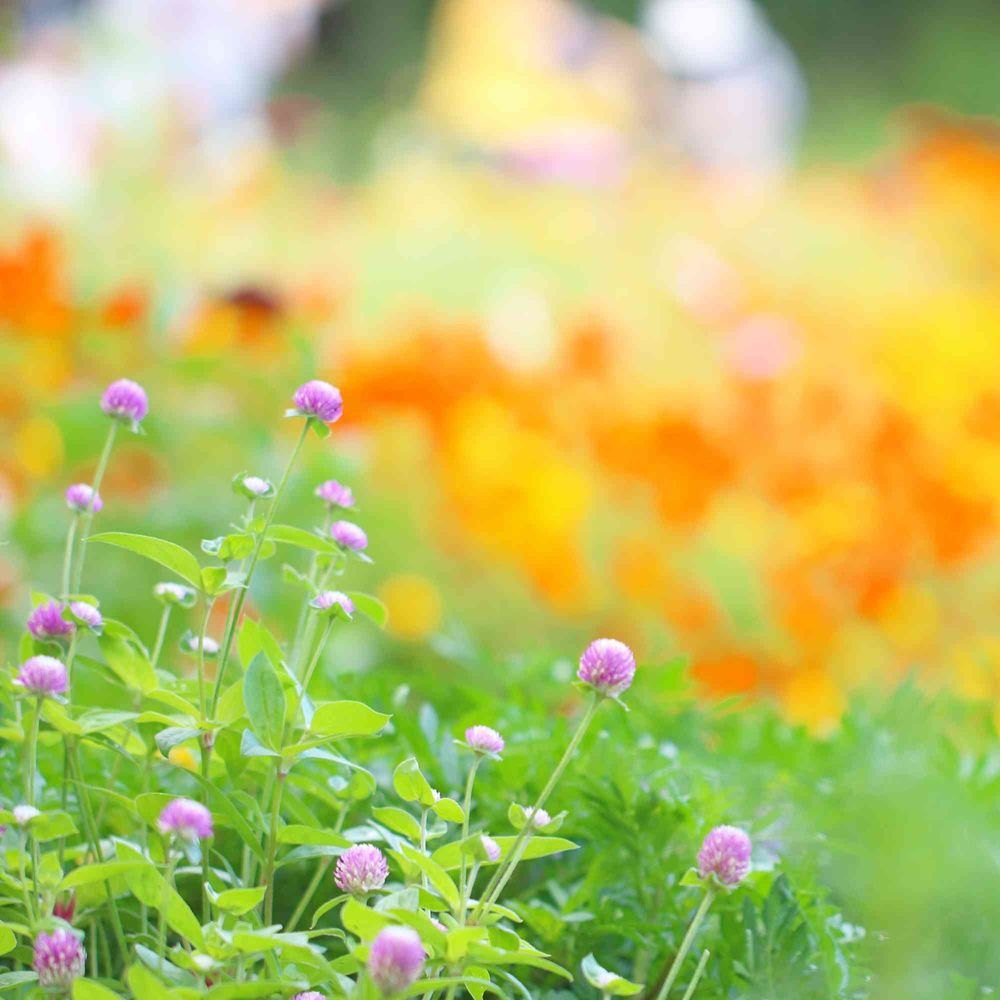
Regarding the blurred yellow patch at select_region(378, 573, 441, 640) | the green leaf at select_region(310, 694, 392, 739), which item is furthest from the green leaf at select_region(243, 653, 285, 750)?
the blurred yellow patch at select_region(378, 573, 441, 640)

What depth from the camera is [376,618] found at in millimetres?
568

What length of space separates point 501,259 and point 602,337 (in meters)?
1.32

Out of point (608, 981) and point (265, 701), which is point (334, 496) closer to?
point (265, 701)

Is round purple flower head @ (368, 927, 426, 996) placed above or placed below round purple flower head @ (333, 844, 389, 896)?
above

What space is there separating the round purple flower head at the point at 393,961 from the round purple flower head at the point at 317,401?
20 centimetres

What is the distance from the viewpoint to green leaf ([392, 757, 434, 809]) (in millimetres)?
471

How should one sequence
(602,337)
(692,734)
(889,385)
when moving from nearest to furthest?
1. (692,734)
2. (602,337)
3. (889,385)

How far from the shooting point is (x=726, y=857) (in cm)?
46

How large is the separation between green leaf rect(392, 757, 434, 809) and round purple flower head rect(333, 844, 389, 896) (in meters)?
0.02

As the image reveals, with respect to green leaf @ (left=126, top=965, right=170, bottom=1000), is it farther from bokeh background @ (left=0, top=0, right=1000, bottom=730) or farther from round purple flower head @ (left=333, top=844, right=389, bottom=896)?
bokeh background @ (left=0, top=0, right=1000, bottom=730)

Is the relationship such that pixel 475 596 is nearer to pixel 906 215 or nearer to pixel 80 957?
pixel 80 957

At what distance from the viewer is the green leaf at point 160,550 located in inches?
19.0

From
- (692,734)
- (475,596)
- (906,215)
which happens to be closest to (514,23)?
(906,215)

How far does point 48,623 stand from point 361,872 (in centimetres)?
15
